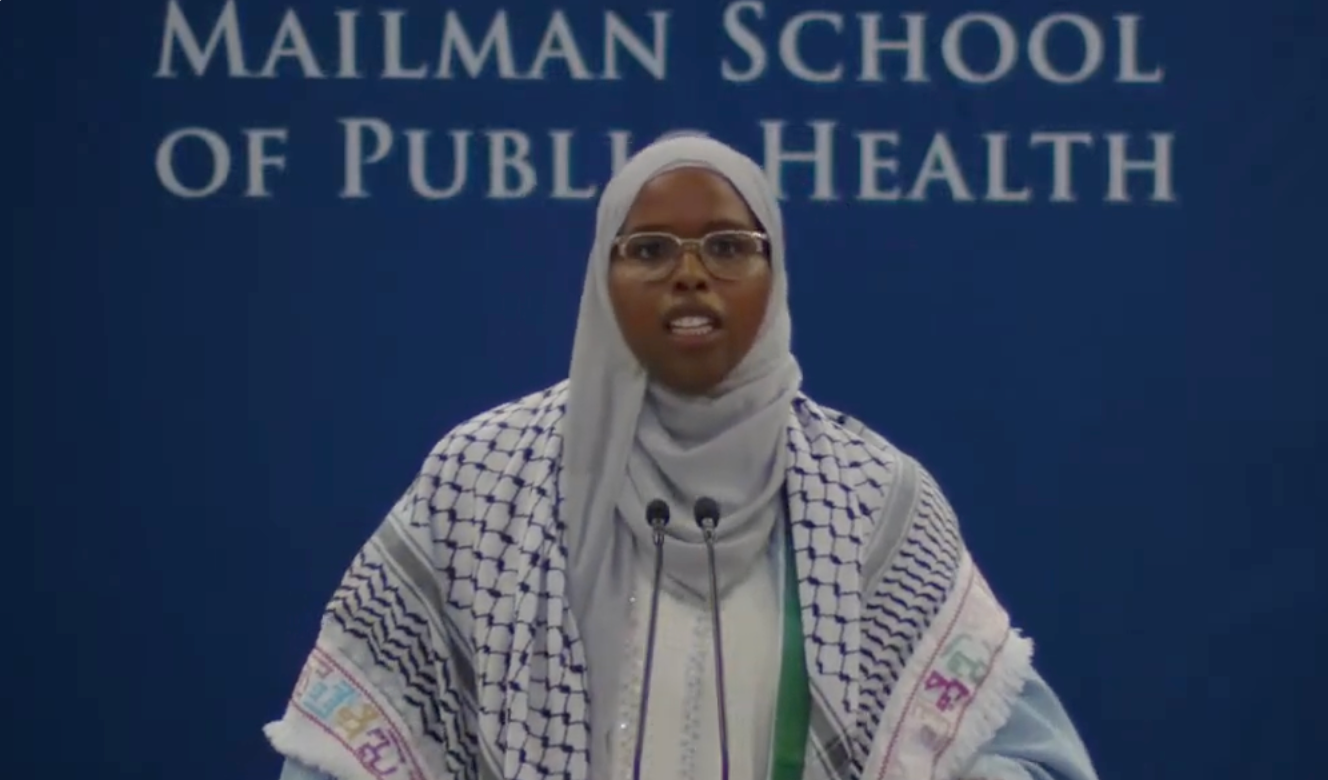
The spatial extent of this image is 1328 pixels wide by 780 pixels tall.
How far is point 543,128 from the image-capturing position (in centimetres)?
407

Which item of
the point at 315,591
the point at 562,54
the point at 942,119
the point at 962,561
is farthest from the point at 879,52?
the point at 962,561

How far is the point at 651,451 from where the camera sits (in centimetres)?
273

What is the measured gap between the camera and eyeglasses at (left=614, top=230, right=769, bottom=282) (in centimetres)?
268

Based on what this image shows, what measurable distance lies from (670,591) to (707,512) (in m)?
0.10

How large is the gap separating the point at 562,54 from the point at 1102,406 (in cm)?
95

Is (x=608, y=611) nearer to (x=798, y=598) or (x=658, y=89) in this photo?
(x=798, y=598)

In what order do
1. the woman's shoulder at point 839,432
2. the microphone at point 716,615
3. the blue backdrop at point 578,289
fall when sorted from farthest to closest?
the blue backdrop at point 578,289 → the woman's shoulder at point 839,432 → the microphone at point 716,615

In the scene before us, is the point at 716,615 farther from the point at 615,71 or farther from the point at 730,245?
the point at 615,71

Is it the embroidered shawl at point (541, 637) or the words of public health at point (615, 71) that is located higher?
the words of public health at point (615, 71)

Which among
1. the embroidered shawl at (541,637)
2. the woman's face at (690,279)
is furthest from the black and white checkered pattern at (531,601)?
the woman's face at (690,279)

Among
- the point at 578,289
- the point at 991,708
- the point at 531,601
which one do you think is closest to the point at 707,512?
the point at 531,601

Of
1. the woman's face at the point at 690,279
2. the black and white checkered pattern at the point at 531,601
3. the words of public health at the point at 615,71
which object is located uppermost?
the words of public health at the point at 615,71

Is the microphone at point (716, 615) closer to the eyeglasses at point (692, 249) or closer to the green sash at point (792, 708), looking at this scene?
the green sash at point (792, 708)

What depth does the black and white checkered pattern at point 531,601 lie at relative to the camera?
266cm
